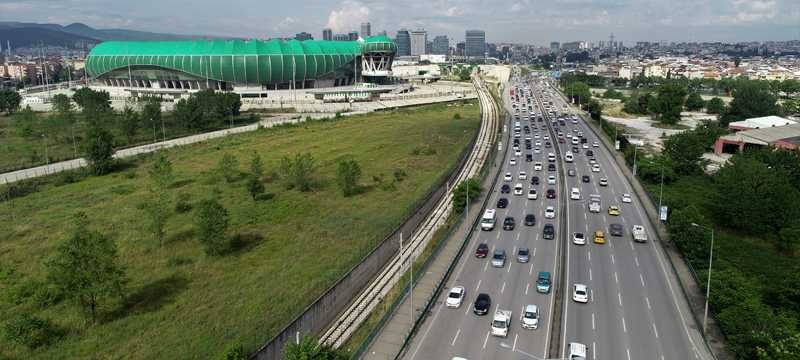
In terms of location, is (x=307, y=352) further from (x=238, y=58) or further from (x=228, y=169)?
(x=238, y=58)

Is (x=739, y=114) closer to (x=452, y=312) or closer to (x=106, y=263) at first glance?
(x=452, y=312)

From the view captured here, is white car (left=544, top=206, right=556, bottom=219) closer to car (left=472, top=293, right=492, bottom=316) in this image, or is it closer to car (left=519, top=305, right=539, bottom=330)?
car (left=472, top=293, right=492, bottom=316)

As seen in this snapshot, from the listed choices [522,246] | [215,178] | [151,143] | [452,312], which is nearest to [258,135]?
[151,143]

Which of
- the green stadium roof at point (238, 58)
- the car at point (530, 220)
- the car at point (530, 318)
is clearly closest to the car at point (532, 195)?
the car at point (530, 220)

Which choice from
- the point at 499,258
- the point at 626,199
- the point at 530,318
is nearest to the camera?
the point at 530,318

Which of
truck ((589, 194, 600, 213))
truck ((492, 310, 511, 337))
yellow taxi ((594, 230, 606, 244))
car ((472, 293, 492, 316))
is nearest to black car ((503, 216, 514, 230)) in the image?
yellow taxi ((594, 230, 606, 244))

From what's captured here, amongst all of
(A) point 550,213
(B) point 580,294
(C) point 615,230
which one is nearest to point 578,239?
(C) point 615,230

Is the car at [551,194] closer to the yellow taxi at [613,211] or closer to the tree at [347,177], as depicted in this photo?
the yellow taxi at [613,211]
